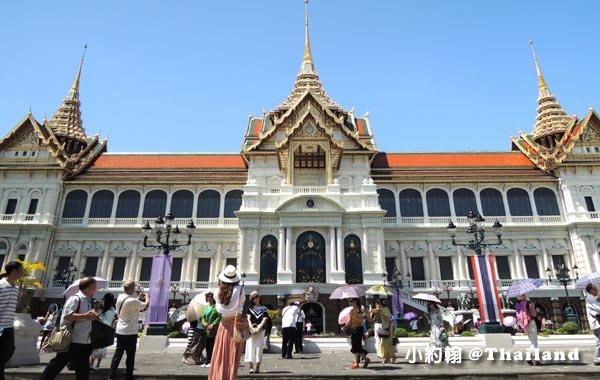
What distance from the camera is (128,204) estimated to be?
30.2 metres

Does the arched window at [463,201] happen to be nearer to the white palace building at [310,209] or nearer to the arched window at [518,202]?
the white palace building at [310,209]

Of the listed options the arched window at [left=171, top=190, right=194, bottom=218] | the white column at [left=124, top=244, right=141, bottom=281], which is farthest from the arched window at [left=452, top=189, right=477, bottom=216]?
the white column at [left=124, top=244, right=141, bottom=281]

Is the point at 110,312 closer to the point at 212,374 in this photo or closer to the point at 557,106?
the point at 212,374

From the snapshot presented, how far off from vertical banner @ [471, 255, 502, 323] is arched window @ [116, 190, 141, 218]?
24270 millimetres

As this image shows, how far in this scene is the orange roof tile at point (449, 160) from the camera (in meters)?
32.6

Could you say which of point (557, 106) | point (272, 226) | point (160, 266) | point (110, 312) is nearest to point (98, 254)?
point (272, 226)

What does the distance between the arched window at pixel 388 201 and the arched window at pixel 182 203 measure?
1450 centimetres

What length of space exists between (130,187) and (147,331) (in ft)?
64.1

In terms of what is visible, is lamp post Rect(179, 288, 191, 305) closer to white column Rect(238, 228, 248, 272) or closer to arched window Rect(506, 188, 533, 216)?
white column Rect(238, 228, 248, 272)

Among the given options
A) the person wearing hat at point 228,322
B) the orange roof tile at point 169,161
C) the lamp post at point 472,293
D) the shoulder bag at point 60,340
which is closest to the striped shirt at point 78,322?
the shoulder bag at point 60,340

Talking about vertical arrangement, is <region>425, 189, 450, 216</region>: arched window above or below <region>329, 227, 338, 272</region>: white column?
above

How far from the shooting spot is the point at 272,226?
25031 millimetres

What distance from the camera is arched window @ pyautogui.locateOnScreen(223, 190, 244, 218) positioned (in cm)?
2986

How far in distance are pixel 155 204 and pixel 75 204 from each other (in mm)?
6084
